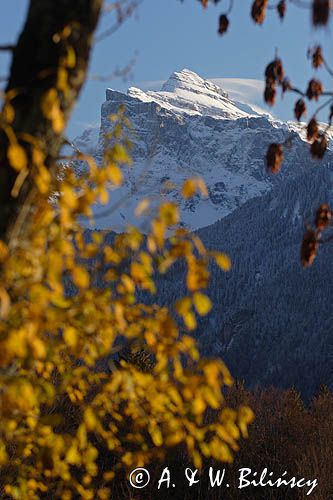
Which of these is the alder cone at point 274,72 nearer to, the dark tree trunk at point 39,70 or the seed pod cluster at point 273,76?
the seed pod cluster at point 273,76

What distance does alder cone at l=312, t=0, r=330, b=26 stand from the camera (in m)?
2.98

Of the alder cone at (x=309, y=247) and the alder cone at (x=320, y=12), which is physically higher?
the alder cone at (x=320, y=12)

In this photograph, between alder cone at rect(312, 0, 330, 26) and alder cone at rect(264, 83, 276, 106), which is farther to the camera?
alder cone at rect(264, 83, 276, 106)

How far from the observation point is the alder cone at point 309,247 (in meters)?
3.40

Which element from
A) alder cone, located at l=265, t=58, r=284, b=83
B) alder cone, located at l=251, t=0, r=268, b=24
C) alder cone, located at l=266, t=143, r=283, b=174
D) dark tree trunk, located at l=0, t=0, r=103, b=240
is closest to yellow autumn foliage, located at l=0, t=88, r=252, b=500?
dark tree trunk, located at l=0, t=0, r=103, b=240

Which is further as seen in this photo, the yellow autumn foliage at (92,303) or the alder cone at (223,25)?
the alder cone at (223,25)

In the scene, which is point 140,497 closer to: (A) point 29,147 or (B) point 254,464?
(B) point 254,464

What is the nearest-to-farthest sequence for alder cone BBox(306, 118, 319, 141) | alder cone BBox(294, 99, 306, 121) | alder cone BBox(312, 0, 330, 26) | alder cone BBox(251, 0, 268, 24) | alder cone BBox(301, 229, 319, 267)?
alder cone BBox(312, 0, 330, 26) < alder cone BBox(301, 229, 319, 267) < alder cone BBox(251, 0, 268, 24) < alder cone BBox(306, 118, 319, 141) < alder cone BBox(294, 99, 306, 121)

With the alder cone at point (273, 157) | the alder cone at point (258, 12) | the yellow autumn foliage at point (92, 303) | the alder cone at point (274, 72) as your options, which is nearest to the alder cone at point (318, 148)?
the alder cone at point (273, 157)

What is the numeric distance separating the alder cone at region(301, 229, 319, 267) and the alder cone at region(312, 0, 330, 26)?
1.19 metres

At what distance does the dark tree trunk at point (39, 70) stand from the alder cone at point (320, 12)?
3.93 ft

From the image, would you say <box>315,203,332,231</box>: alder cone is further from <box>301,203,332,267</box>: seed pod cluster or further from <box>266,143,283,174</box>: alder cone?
<box>266,143,283,174</box>: alder cone

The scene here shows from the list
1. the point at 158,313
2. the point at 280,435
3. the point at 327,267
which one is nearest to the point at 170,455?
the point at 280,435

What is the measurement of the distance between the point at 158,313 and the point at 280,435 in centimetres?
2250
